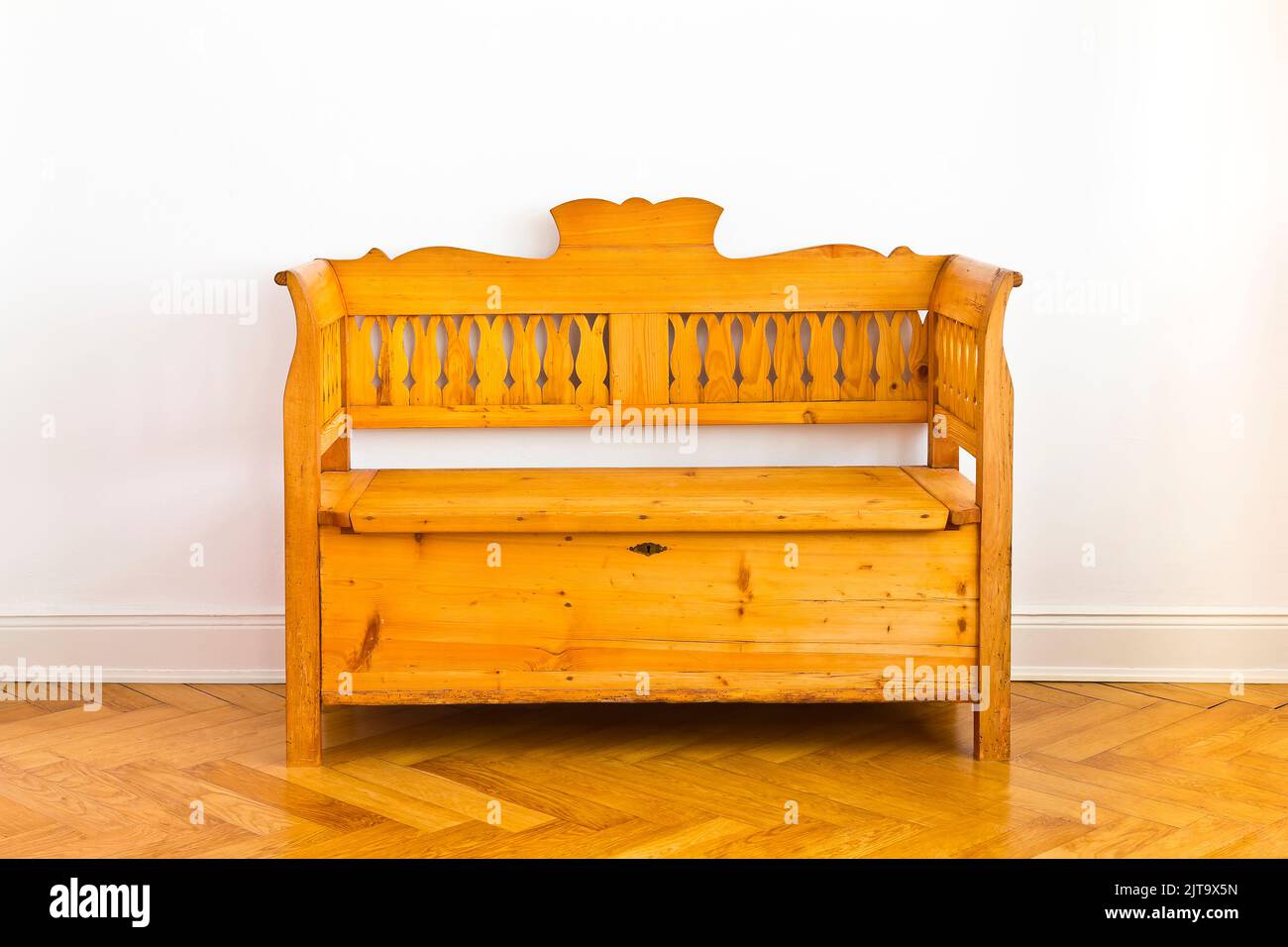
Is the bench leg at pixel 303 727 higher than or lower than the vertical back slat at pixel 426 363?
lower

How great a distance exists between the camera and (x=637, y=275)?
2727 millimetres

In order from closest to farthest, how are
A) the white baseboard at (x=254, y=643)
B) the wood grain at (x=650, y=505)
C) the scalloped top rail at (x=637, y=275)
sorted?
the wood grain at (x=650, y=505) → the scalloped top rail at (x=637, y=275) → the white baseboard at (x=254, y=643)

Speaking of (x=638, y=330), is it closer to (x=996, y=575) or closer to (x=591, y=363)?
(x=591, y=363)

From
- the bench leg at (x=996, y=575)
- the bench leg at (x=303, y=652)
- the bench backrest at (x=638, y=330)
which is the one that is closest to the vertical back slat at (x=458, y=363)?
the bench backrest at (x=638, y=330)

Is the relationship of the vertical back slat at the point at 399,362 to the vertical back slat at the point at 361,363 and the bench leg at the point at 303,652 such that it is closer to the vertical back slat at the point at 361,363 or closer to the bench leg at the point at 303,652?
the vertical back slat at the point at 361,363

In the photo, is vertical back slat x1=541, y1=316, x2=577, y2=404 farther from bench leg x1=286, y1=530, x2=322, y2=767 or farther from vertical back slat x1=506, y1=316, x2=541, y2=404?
bench leg x1=286, y1=530, x2=322, y2=767

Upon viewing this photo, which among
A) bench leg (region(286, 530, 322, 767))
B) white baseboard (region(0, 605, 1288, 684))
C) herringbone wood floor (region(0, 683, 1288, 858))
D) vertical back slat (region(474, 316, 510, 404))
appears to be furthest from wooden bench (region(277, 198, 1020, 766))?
white baseboard (region(0, 605, 1288, 684))

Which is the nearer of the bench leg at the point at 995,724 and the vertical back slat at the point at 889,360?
the bench leg at the point at 995,724

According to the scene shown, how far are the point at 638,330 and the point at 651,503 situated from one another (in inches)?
18.8

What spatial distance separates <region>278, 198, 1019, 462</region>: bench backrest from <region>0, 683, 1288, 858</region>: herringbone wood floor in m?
0.56

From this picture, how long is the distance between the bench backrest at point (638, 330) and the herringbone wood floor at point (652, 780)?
1.84 feet

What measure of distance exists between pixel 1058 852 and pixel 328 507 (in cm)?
124

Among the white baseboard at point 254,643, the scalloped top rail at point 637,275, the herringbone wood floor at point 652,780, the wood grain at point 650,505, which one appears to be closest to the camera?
the herringbone wood floor at point 652,780

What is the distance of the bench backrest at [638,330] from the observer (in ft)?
8.89
